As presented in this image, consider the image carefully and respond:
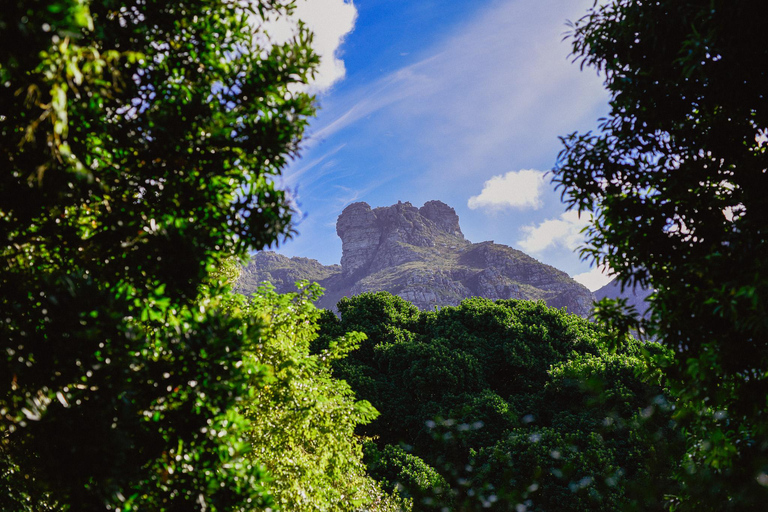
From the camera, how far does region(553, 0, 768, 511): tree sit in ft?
13.6

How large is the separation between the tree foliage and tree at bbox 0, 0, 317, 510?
5869mm

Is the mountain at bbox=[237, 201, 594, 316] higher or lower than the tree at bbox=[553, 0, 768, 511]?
higher

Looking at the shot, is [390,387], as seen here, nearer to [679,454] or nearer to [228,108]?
[679,454]

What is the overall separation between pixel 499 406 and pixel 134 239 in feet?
48.7

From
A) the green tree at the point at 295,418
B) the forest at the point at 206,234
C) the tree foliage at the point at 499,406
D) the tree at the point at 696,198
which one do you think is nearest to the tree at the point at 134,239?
the forest at the point at 206,234

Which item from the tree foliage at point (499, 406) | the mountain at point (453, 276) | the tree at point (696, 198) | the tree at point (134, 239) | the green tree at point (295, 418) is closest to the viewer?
the tree at point (134, 239)

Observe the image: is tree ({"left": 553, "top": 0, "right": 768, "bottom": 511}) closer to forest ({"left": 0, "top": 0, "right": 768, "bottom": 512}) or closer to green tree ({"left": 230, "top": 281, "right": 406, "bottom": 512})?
forest ({"left": 0, "top": 0, "right": 768, "bottom": 512})

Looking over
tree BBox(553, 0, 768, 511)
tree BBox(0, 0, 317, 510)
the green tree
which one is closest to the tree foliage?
tree BBox(553, 0, 768, 511)

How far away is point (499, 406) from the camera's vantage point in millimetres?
15148

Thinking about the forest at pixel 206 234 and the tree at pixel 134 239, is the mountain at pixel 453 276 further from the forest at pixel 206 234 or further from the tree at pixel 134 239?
the tree at pixel 134 239

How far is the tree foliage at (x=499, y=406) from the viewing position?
11117 mm

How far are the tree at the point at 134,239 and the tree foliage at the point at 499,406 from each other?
5869 millimetres

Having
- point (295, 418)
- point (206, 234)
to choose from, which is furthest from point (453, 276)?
point (206, 234)

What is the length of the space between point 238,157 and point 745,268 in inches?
222
